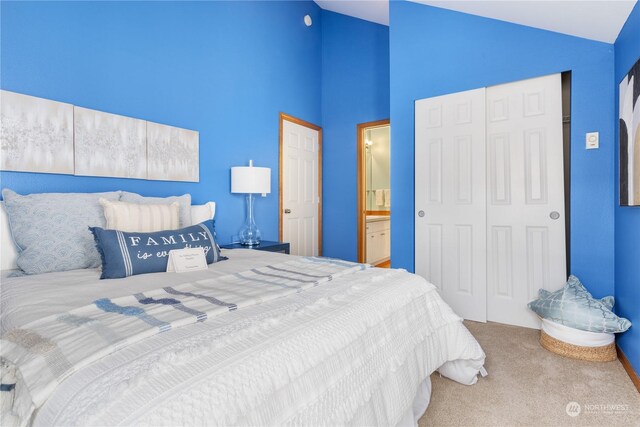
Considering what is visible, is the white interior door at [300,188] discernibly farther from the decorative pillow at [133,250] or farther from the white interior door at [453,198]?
the decorative pillow at [133,250]

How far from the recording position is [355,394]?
41.2 inches

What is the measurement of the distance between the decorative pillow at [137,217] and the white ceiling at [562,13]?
2.79 meters

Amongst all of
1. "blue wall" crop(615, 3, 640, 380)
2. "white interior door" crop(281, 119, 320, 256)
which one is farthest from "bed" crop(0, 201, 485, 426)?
"white interior door" crop(281, 119, 320, 256)

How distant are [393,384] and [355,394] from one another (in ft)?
0.97

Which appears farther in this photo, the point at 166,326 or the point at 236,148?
the point at 236,148

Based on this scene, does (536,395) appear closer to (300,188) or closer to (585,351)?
(585,351)

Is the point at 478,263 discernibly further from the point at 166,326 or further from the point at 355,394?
the point at 166,326

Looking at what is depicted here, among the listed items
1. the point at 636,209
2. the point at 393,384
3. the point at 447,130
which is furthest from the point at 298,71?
the point at 393,384

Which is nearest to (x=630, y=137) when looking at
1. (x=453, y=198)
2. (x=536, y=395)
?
(x=453, y=198)

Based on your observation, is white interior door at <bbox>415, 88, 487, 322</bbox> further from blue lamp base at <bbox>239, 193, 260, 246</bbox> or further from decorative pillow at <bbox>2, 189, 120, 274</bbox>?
decorative pillow at <bbox>2, 189, 120, 274</bbox>

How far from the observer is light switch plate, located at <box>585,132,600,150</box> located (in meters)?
2.35

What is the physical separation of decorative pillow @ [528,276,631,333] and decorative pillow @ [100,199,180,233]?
8.50 feet

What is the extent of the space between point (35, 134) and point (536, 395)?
3.20 m

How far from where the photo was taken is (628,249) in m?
2.00
